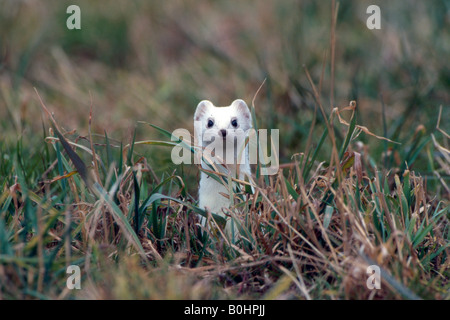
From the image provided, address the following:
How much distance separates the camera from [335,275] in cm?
213

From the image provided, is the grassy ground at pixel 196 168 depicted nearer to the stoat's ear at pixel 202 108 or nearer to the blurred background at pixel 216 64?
the blurred background at pixel 216 64

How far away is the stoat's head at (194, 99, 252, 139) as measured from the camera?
2492 millimetres

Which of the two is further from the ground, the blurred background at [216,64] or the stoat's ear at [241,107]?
the blurred background at [216,64]

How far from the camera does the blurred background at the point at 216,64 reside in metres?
4.10

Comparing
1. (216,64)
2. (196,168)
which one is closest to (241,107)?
(196,168)

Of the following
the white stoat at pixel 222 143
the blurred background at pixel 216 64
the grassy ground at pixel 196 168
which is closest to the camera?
the grassy ground at pixel 196 168

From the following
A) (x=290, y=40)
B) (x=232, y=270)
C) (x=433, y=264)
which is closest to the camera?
(x=232, y=270)

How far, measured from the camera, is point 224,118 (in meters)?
2.50

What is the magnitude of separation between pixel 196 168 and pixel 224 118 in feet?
1.99

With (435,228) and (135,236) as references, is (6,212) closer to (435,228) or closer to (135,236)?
(135,236)

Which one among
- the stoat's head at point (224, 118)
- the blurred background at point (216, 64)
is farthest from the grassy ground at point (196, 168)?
the stoat's head at point (224, 118)

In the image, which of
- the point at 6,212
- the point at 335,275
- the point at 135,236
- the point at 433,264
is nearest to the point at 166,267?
the point at 135,236

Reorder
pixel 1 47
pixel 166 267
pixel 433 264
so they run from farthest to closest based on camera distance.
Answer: pixel 1 47 < pixel 433 264 < pixel 166 267

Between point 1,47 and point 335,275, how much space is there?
4.13m
